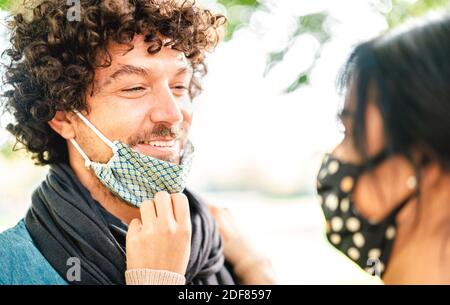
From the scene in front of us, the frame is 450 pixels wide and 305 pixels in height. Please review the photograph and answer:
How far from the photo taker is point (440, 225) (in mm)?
1423

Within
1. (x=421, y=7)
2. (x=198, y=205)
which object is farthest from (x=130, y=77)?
(x=421, y=7)

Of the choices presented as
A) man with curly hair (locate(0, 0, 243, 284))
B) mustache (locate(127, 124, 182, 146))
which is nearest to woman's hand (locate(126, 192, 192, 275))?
man with curly hair (locate(0, 0, 243, 284))

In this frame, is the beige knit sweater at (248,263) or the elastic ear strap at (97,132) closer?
the elastic ear strap at (97,132)

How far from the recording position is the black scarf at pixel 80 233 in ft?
6.27

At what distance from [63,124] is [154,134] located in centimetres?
34

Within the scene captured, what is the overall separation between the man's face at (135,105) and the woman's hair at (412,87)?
0.80 m

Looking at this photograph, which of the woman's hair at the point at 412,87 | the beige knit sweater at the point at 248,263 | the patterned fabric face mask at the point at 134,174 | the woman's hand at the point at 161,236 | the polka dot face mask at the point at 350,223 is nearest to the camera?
the woman's hair at the point at 412,87

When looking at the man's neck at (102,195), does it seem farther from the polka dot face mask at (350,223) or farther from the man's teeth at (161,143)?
the polka dot face mask at (350,223)

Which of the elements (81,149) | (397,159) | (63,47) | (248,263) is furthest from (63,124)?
(397,159)

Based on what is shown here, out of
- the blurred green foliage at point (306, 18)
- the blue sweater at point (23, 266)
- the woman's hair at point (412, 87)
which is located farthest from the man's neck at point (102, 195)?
the woman's hair at point (412, 87)

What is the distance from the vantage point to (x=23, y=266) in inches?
74.4
